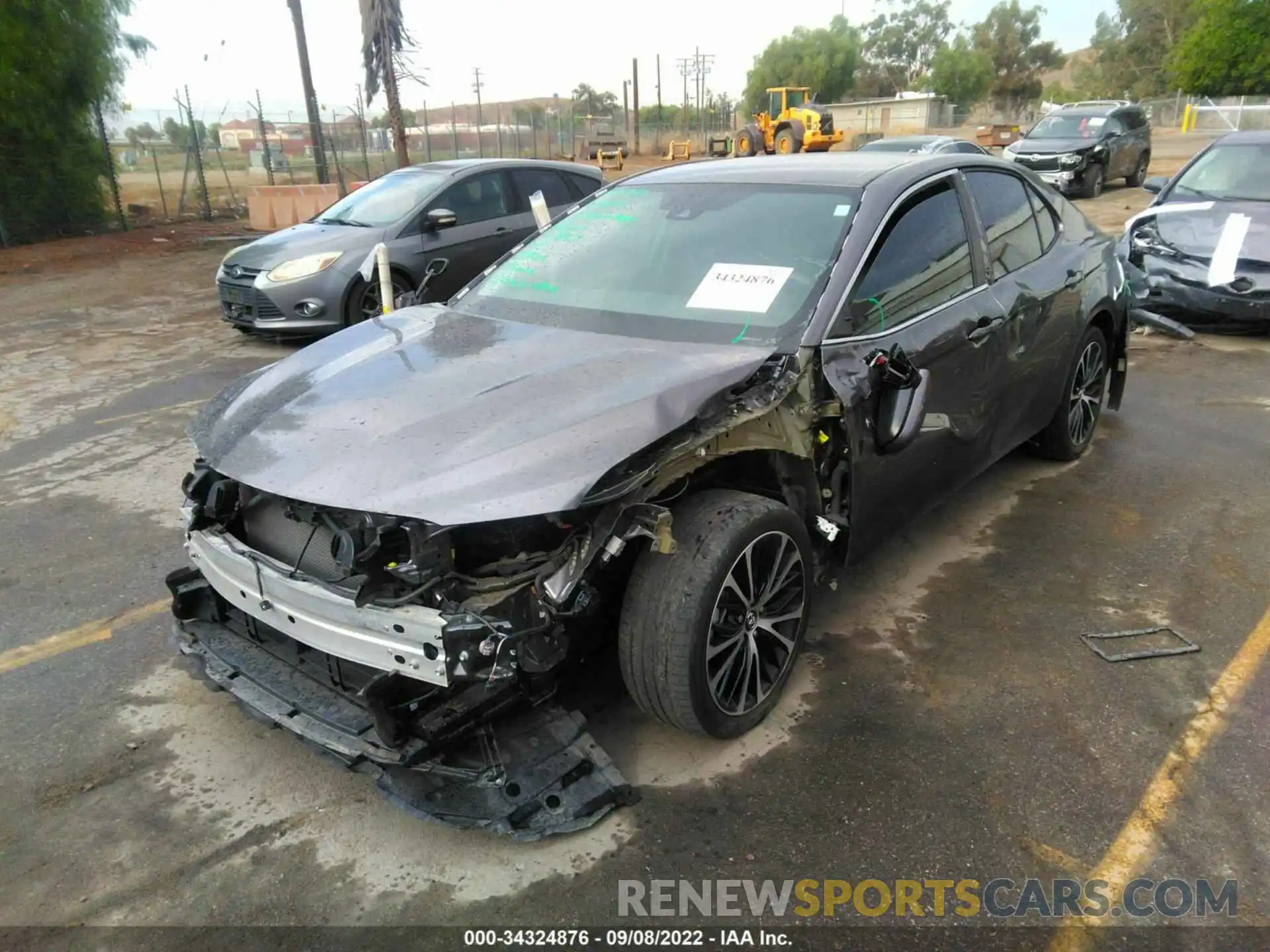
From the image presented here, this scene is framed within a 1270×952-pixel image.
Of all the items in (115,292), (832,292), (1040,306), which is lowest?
(115,292)

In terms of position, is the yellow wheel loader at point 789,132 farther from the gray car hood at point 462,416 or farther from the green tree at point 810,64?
the green tree at point 810,64

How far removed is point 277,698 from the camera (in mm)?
2629

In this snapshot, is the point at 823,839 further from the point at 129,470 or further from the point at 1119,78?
the point at 1119,78

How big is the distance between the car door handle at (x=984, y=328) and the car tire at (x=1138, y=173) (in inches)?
730

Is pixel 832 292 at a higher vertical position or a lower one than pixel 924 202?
lower

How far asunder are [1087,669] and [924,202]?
1.91m

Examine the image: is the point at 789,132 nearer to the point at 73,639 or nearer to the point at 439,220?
the point at 439,220

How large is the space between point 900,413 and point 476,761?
6.01 feet

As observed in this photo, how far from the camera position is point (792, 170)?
3.76m

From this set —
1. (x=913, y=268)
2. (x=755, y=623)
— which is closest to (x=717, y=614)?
(x=755, y=623)

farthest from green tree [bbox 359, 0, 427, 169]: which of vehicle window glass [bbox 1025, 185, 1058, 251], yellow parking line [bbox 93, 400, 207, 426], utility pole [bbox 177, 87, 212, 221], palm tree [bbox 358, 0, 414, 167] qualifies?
vehicle window glass [bbox 1025, 185, 1058, 251]

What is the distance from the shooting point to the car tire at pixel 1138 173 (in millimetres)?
19094

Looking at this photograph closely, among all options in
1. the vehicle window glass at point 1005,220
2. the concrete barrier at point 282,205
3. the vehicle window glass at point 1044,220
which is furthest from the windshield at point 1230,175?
the concrete barrier at point 282,205

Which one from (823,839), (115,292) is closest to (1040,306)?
(823,839)
